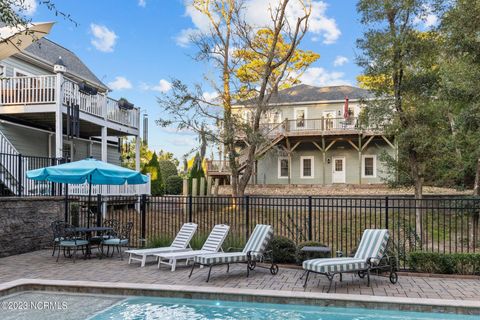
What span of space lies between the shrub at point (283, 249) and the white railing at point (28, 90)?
36.3ft

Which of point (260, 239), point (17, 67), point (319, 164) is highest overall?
point (17, 67)

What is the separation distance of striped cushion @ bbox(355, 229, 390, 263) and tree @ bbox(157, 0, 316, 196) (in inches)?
494

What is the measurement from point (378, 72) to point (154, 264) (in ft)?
37.1

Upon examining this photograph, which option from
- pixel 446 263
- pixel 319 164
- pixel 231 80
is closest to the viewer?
pixel 446 263

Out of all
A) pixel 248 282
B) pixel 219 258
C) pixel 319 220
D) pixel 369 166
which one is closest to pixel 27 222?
pixel 219 258

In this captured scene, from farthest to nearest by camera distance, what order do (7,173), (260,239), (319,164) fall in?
(319,164)
(7,173)
(260,239)

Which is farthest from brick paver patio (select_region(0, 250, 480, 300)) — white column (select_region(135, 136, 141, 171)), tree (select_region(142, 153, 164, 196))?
tree (select_region(142, 153, 164, 196))

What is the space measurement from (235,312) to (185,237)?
406cm

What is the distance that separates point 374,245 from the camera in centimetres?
830

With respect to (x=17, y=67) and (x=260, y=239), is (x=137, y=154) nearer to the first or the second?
(x=17, y=67)

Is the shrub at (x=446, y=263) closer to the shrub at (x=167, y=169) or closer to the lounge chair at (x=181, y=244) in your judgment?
the lounge chair at (x=181, y=244)

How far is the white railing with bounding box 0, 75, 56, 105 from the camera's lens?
652 inches

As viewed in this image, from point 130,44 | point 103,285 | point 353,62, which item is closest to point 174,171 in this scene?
point 130,44

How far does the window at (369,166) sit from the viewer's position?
3003cm
